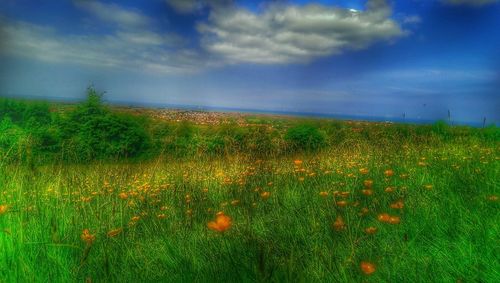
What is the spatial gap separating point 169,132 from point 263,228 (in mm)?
3712

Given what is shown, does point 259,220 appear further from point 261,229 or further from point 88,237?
point 88,237

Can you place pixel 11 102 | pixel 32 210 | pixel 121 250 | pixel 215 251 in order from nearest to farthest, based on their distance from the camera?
pixel 215 251
pixel 121 250
pixel 32 210
pixel 11 102

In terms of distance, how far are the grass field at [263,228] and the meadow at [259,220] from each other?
14 mm

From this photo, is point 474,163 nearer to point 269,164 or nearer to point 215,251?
point 269,164

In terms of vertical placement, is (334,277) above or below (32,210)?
above

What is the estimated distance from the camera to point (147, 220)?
3.96 m

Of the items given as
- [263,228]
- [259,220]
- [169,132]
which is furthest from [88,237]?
[169,132]

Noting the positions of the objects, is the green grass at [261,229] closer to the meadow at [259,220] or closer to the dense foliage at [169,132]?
the meadow at [259,220]

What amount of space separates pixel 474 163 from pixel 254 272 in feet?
15.1

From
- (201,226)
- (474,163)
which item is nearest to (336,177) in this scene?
(474,163)

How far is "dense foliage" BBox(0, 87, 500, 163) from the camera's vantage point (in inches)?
248

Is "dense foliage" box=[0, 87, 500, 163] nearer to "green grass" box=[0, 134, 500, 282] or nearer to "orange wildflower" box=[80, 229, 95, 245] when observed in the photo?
"green grass" box=[0, 134, 500, 282]

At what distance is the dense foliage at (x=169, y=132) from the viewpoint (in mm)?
6293

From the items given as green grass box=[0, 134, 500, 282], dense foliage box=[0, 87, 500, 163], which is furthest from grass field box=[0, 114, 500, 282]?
A: dense foliage box=[0, 87, 500, 163]
